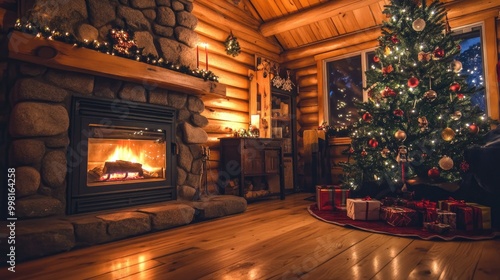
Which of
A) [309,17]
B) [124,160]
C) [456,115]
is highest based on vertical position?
[309,17]

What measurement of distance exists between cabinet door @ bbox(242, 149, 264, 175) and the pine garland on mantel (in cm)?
131

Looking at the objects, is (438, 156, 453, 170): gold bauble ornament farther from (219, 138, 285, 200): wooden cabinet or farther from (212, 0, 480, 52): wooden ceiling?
(212, 0, 480, 52): wooden ceiling

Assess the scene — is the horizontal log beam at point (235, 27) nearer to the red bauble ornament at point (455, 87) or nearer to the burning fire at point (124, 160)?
the burning fire at point (124, 160)

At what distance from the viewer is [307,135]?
598cm

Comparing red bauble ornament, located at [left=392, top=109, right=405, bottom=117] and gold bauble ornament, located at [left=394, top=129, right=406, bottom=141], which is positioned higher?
red bauble ornament, located at [left=392, top=109, right=405, bottom=117]

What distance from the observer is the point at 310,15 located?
5723mm

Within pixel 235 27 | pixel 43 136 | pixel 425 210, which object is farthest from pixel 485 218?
pixel 235 27

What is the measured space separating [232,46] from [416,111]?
3.06 m

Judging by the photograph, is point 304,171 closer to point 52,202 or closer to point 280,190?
point 280,190

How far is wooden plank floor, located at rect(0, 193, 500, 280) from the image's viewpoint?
1835 millimetres

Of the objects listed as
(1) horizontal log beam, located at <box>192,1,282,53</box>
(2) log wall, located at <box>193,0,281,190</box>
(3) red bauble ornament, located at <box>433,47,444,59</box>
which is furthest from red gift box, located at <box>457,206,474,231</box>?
(1) horizontal log beam, located at <box>192,1,282,53</box>

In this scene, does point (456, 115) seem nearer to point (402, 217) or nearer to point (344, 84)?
point (402, 217)

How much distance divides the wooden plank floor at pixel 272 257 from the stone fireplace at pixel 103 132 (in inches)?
13.3

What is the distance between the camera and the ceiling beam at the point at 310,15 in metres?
5.26
